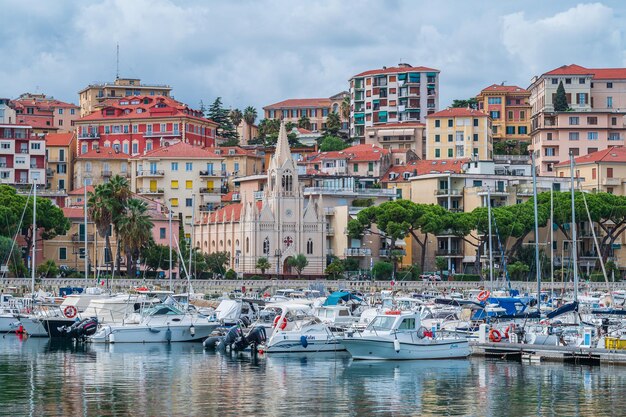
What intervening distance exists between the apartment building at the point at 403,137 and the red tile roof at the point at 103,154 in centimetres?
3209

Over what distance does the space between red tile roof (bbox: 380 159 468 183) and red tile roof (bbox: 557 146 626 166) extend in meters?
12.2

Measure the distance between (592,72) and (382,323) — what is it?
112 m

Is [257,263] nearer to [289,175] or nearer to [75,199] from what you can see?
[289,175]

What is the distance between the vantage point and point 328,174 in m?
147

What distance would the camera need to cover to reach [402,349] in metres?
63.4


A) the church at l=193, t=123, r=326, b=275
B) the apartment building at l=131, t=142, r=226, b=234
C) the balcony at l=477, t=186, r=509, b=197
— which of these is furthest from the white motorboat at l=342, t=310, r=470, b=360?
the apartment building at l=131, t=142, r=226, b=234

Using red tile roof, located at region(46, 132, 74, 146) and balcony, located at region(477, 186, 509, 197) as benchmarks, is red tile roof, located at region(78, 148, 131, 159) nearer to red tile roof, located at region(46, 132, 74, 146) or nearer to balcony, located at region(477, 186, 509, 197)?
red tile roof, located at region(46, 132, 74, 146)

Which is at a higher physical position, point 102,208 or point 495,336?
point 102,208

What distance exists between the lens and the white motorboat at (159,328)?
73.2 meters

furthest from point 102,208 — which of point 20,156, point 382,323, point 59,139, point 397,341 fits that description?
point 59,139

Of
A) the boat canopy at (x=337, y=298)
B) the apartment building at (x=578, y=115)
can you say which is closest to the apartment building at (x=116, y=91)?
the apartment building at (x=578, y=115)

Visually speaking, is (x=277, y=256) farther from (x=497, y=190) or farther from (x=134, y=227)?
(x=497, y=190)

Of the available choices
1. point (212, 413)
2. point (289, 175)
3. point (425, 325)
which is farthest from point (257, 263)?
point (212, 413)

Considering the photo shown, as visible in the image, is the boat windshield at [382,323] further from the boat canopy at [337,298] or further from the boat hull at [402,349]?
the boat canopy at [337,298]
